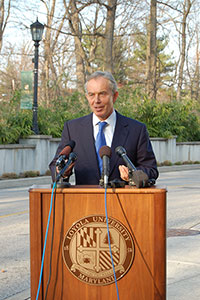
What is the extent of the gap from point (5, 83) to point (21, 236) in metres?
43.4

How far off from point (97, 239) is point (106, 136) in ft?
3.51

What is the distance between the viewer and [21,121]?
20.2m

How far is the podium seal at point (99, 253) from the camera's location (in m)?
2.99

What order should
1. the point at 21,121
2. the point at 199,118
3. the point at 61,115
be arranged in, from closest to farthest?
the point at 21,121 < the point at 61,115 < the point at 199,118

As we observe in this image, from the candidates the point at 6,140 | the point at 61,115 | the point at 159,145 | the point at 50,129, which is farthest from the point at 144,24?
the point at 6,140

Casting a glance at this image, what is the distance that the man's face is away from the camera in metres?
3.73

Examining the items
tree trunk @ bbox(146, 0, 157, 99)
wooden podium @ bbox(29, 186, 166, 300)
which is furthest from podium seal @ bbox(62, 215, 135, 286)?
tree trunk @ bbox(146, 0, 157, 99)

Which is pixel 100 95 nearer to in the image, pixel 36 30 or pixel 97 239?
pixel 97 239

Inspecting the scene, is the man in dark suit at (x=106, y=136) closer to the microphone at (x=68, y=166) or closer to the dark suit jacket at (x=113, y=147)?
the dark suit jacket at (x=113, y=147)

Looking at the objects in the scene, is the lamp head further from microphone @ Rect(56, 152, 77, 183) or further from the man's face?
microphone @ Rect(56, 152, 77, 183)

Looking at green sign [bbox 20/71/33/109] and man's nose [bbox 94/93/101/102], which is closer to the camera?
man's nose [bbox 94/93/101/102]

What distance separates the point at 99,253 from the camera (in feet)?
9.80

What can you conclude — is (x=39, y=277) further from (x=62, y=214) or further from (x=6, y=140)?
(x=6, y=140)

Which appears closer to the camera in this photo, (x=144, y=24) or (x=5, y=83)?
(x=144, y=24)
